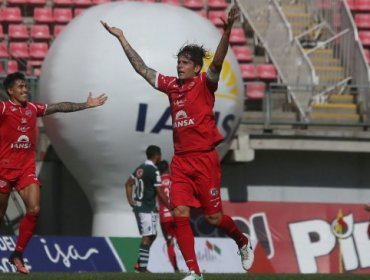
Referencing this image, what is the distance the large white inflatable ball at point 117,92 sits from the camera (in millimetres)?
21016

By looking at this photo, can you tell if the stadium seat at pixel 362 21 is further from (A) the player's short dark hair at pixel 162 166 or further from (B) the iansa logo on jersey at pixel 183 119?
(B) the iansa logo on jersey at pixel 183 119

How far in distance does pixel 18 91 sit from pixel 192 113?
2.83 meters

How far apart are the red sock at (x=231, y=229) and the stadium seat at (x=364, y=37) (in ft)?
51.6

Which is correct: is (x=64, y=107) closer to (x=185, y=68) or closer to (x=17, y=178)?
(x=17, y=178)

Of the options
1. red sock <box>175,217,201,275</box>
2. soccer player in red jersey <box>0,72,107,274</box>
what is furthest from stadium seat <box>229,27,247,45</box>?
red sock <box>175,217,201,275</box>

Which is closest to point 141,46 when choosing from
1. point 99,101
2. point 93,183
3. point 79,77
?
point 79,77

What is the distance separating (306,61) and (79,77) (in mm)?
5573

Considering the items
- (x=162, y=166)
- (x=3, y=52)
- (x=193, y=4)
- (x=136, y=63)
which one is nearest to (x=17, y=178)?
(x=136, y=63)

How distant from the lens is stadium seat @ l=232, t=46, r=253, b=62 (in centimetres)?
2581

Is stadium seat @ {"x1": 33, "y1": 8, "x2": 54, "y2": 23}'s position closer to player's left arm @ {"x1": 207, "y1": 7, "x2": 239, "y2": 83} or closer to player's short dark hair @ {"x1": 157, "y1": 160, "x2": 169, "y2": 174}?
player's short dark hair @ {"x1": 157, "y1": 160, "x2": 169, "y2": 174}

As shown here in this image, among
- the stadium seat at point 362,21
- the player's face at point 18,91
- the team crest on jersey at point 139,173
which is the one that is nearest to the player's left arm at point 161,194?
the team crest on jersey at point 139,173

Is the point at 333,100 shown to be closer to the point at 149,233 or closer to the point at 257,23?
the point at 257,23

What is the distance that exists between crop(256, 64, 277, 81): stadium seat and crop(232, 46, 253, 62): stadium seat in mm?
362

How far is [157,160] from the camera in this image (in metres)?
18.0
